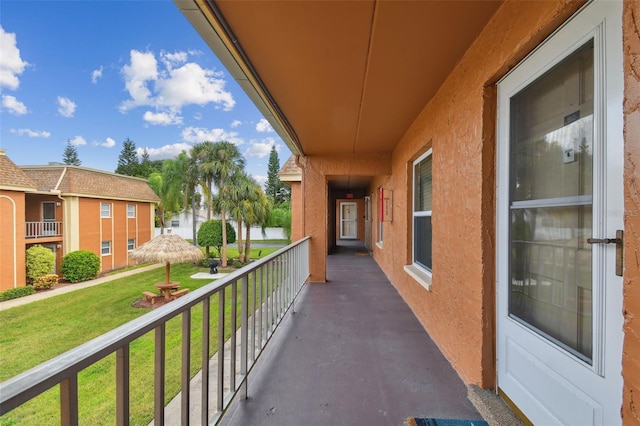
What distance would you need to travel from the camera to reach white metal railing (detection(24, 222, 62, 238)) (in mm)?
13617

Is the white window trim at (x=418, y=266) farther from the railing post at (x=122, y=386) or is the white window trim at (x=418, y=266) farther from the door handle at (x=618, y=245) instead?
the railing post at (x=122, y=386)

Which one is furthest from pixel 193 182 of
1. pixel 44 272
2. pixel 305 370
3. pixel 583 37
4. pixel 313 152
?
pixel 583 37

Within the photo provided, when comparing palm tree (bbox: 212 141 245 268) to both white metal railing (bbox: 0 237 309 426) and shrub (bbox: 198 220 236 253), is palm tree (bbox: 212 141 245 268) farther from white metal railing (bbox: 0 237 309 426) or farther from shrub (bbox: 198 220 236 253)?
white metal railing (bbox: 0 237 309 426)

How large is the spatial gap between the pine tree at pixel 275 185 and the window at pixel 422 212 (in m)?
36.6

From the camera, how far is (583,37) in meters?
1.15

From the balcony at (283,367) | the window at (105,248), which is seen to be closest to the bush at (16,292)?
the window at (105,248)

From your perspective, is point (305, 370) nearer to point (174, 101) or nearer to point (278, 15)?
point (278, 15)

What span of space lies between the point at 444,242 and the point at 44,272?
18.4 m

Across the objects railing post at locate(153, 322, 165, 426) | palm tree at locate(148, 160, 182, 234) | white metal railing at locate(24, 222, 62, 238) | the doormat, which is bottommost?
the doormat

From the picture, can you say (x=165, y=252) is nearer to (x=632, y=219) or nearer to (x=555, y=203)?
(x=555, y=203)

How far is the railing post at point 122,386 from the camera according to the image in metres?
0.78

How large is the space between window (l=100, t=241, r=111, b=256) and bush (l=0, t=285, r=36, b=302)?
4691 millimetres

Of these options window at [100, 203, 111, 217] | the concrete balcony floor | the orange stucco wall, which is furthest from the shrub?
the orange stucco wall

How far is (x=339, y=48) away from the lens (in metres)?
1.93
